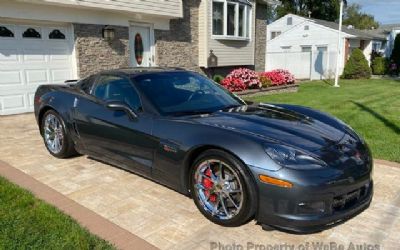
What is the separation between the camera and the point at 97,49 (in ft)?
36.1

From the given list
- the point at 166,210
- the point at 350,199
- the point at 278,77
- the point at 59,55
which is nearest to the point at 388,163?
the point at 350,199

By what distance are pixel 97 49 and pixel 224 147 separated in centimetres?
897

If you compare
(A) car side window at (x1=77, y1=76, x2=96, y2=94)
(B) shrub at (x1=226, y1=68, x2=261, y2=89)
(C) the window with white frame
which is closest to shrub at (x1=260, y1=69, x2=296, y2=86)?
(B) shrub at (x1=226, y1=68, x2=261, y2=89)

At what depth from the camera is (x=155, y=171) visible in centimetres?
370

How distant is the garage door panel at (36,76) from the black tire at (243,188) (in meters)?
7.56

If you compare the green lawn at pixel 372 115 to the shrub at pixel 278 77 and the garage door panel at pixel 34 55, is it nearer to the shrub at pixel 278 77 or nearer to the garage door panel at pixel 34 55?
the shrub at pixel 278 77

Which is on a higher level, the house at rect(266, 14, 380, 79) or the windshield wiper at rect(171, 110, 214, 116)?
the house at rect(266, 14, 380, 79)

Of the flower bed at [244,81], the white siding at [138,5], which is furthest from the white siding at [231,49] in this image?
the flower bed at [244,81]

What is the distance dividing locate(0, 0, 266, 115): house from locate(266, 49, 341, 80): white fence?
741 cm

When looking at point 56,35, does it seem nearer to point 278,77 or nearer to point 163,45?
point 163,45

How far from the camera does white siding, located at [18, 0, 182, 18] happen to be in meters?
9.70

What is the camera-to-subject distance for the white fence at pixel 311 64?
22.8 m

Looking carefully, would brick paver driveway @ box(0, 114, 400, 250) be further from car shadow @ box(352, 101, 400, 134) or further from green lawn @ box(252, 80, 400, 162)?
car shadow @ box(352, 101, 400, 134)

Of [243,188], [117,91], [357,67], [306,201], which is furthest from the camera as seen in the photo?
[357,67]
